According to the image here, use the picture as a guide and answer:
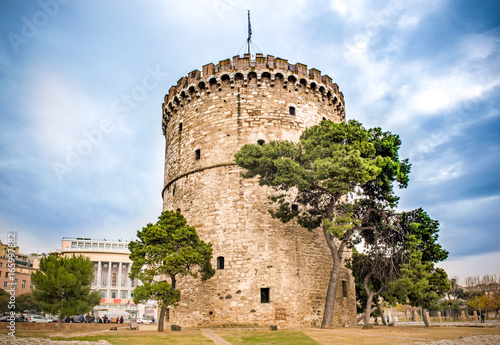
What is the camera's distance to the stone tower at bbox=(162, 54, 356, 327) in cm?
1524

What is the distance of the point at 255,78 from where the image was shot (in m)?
18.1

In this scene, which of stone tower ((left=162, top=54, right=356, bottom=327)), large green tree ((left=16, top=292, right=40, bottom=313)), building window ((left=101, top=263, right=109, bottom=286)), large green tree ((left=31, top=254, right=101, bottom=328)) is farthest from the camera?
building window ((left=101, top=263, right=109, bottom=286))

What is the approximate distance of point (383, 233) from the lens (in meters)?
15.5

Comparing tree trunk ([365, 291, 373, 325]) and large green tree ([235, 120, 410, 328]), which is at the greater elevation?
large green tree ([235, 120, 410, 328])

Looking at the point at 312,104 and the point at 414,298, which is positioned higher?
the point at 312,104

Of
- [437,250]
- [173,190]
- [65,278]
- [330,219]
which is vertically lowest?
[65,278]

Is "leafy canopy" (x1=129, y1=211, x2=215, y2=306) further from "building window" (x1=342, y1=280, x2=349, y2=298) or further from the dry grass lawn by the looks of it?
"building window" (x1=342, y1=280, x2=349, y2=298)

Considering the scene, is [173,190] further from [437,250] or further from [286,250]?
[437,250]

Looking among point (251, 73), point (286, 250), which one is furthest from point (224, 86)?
point (286, 250)

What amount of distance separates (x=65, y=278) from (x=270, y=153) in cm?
1068

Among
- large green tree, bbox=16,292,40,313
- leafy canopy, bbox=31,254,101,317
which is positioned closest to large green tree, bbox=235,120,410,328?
leafy canopy, bbox=31,254,101,317

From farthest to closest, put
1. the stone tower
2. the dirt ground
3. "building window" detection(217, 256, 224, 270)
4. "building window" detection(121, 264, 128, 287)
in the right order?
"building window" detection(121, 264, 128, 287)
"building window" detection(217, 256, 224, 270)
the stone tower
the dirt ground

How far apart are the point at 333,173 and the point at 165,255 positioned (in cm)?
667

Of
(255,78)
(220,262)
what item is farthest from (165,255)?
(255,78)
